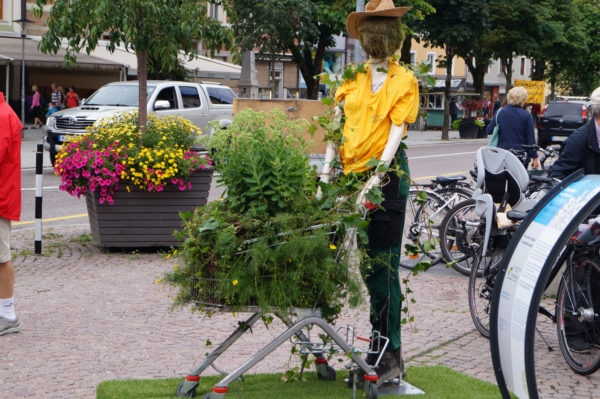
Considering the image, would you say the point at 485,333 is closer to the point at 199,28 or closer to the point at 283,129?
the point at 283,129

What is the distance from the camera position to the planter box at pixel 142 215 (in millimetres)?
8883

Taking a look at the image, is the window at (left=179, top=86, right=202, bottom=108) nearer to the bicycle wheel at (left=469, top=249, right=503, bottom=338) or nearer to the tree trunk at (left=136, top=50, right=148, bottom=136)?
the tree trunk at (left=136, top=50, right=148, bottom=136)

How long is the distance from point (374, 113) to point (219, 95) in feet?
58.1

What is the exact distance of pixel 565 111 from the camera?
30.4 m

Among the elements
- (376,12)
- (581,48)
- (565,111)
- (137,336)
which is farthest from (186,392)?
(581,48)

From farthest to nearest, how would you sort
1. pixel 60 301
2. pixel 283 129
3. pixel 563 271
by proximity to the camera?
pixel 60 301 → pixel 563 271 → pixel 283 129

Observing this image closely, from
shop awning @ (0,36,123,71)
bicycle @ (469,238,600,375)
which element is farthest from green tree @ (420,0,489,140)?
bicycle @ (469,238,600,375)

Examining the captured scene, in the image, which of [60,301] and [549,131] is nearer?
[60,301]

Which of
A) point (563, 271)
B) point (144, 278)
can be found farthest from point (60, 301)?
point (563, 271)

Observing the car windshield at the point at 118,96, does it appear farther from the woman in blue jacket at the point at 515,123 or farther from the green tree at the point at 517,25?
the green tree at the point at 517,25

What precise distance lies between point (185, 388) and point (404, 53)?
34.8 metres

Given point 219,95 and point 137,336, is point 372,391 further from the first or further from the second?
point 219,95

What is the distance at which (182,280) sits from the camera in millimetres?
3941

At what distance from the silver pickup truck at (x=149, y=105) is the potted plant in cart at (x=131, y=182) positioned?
8254mm
